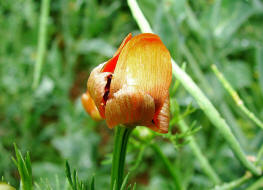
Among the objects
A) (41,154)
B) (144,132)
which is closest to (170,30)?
(144,132)

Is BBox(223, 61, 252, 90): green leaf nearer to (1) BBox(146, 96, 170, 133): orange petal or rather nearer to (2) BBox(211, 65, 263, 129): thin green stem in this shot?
(2) BBox(211, 65, 263, 129): thin green stem

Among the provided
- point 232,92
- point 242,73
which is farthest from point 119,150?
point 242,73

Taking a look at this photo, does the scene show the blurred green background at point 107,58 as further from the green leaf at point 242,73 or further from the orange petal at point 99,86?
the orange petal at point 99,86

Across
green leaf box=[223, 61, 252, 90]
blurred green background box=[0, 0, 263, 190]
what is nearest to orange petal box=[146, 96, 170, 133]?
blurred green background box=[0, 0, 263, 190]

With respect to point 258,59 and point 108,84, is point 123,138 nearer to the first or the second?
point 108,84

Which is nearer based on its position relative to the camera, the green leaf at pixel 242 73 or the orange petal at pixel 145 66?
the orange petal at pixel 145 66

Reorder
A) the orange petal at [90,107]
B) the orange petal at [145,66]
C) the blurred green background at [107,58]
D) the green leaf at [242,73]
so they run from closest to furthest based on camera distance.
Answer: the orange petal at [145,66] < the orange petal at [90,107] < the blurred green background at [107,58] < the green leaf at [242,73]

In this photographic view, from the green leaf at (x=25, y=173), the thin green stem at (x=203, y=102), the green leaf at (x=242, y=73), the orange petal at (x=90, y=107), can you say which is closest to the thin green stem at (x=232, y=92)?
the thin green stem at (x=203, y=102)
